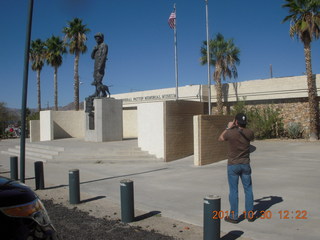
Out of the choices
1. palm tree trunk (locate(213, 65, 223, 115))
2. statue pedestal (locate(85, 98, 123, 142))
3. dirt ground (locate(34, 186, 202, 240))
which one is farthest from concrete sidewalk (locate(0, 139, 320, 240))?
palm tree trunk (locate(213, 65, 223, 115))

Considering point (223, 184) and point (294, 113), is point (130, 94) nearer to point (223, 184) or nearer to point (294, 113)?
point (294, 113)

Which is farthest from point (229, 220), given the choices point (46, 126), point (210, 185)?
point (46, 126)

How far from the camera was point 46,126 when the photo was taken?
2269 centimetres

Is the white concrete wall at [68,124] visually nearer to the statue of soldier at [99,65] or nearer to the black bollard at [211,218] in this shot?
the statue of soldier at [99,65]

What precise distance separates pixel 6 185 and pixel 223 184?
671 cm

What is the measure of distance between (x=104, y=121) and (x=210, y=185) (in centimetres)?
1029

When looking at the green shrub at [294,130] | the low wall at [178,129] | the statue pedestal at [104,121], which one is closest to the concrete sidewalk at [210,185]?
the low wall at [178,129]

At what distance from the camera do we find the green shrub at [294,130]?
825 inches

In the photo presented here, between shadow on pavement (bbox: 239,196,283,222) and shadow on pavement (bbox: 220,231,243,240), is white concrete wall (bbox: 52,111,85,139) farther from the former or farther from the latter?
shadow on pavement (bbox: 220,231,243,240)

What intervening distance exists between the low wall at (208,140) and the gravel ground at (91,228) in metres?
6.57

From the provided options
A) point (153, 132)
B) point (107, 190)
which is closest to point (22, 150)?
point (107, 190)

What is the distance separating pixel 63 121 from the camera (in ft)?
76.4

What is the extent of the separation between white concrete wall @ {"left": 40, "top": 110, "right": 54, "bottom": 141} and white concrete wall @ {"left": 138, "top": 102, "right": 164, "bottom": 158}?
10736 millimetres

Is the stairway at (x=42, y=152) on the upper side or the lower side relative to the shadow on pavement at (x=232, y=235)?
upper
